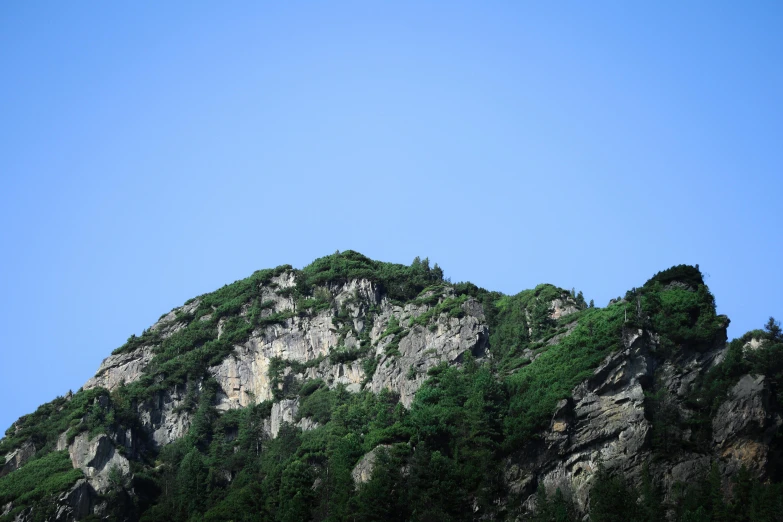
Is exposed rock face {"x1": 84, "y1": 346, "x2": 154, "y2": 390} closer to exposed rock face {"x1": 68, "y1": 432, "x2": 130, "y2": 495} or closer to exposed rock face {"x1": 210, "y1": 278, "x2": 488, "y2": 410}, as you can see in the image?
exposed rock face {"x1": 210, "y1": 278, "x2": 488, "y2": 410}

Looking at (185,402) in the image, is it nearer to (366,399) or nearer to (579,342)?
(366,399)

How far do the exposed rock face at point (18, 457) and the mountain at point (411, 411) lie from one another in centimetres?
20

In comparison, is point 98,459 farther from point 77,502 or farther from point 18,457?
point 18,457

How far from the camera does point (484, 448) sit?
339 ft

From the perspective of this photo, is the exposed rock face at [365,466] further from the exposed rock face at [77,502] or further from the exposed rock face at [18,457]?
the exposed rock face at [18,457]

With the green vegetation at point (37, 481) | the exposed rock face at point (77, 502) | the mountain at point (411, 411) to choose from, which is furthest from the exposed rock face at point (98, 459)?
the exposed rock face at point (77, 502)

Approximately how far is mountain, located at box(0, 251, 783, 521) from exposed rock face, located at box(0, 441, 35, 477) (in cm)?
20

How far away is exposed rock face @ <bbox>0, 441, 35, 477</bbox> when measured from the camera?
12381cm

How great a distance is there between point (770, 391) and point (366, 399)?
36.8 m

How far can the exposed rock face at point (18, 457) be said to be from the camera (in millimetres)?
123812

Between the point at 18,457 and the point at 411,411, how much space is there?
40420 millimetres

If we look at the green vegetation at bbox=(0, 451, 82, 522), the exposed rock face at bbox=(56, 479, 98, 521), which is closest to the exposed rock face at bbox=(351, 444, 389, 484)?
the exposed rock face at bbox=(56, 479, 98, 521)

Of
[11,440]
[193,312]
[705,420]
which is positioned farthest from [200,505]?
[705,420]

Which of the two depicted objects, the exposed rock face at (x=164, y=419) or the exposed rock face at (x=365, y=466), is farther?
the exposed rock face at (x=164, y=419)
